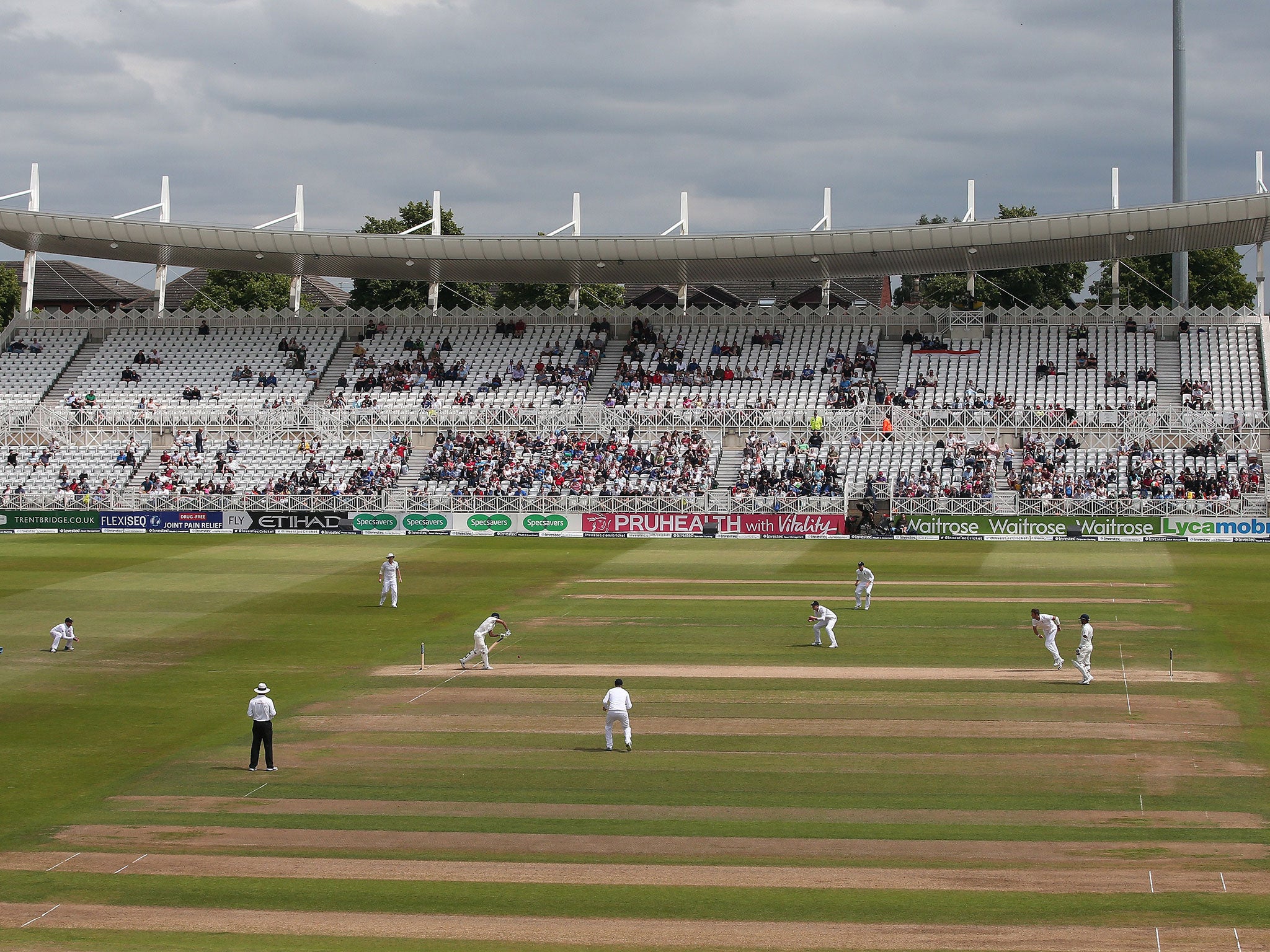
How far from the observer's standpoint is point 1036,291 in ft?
283

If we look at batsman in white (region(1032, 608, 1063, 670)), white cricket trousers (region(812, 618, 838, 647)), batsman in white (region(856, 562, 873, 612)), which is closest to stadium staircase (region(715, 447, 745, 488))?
batsman in white (region(856, 562, 873, 612))

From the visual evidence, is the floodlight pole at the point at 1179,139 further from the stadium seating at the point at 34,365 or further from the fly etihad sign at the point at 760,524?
the stadium seating at the point at 34,365

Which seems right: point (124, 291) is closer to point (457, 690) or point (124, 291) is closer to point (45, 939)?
Answer: point (457, 690)

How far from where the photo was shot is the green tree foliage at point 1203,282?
81.7 m

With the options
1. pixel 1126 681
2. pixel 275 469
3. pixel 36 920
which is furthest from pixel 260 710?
pixel 275 469

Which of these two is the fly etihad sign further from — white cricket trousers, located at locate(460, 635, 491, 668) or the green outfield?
white cricket trousers, located at locate(460, 635, 491, 668)

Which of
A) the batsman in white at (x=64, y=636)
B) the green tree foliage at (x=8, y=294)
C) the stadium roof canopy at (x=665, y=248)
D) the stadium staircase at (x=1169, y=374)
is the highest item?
the green tree foliage at (x=8, y=294)

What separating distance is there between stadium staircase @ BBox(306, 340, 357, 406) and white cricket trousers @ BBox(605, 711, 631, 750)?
44.6m

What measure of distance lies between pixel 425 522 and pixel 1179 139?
40.9 metres

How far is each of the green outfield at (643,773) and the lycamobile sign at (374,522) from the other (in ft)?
47.6

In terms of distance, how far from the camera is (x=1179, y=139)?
69062 mm

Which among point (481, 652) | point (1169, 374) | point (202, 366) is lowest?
point (481, 652)

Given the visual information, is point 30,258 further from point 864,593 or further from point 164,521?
point 864,593

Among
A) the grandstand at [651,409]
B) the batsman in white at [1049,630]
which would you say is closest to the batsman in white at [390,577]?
the batsman in white at [1049,630]
